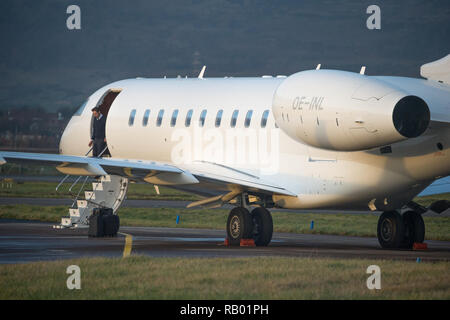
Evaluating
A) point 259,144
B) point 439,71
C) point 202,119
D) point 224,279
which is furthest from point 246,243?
point 224,279

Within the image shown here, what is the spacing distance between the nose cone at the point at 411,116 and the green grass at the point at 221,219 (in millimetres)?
12846

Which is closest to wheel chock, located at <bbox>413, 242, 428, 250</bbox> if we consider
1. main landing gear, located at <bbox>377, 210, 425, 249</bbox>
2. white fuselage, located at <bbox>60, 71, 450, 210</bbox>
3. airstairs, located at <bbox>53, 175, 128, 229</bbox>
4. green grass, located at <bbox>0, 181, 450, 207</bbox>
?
main landing gear, located at <bbox>377, 210, 425, 249</bbox>

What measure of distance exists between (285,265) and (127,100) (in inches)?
605

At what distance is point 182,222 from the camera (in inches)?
1797

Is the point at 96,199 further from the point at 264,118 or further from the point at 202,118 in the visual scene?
the point at 264,118

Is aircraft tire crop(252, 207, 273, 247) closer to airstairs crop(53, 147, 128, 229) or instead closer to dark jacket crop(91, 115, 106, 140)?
airstairs crop(53, 147, 128, 229)

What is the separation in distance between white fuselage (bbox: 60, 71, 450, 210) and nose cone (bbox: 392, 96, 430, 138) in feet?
2.97

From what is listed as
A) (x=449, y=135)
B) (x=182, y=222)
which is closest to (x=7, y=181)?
(x=182, y=222)

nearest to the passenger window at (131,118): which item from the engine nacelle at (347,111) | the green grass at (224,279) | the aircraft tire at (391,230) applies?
the engine nacelle at (347,111)

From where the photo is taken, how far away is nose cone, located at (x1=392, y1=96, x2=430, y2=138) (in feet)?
80.9

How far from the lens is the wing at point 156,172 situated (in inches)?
1158

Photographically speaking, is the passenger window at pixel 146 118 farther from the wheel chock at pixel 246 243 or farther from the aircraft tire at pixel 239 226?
the wheel chock at pixel 246 243
